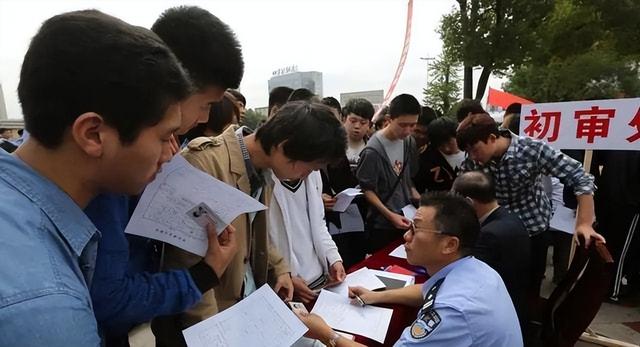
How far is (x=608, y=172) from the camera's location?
10.2 feet

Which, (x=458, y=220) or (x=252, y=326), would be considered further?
(x=458, y=220)

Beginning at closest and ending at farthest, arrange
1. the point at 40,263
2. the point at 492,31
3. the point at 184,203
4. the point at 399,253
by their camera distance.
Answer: the point at 40,263, the point at 184,203, the point at 399,253, the point at 492,31

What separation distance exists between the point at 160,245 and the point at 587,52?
1650cm

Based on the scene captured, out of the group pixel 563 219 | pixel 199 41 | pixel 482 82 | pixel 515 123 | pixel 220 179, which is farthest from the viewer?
pixel 482 82

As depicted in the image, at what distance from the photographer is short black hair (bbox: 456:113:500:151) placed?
2260 mm

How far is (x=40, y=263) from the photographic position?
423mm

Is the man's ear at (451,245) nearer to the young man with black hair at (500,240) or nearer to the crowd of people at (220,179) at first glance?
the crowd of people at (220,179)

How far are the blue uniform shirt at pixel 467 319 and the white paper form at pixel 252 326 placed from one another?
392 millimetres

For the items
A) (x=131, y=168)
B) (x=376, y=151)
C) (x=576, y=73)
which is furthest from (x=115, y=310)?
(x=576, y=73)

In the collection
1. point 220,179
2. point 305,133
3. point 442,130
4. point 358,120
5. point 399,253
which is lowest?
point 399,253

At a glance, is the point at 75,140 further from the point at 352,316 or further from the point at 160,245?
the point at 352,316

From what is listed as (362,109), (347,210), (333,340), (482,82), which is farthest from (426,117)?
(482,82)

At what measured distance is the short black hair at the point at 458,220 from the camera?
1.46 metres

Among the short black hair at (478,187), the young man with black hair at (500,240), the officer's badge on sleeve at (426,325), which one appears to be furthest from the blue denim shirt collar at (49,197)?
the short black hair at (478,187)
